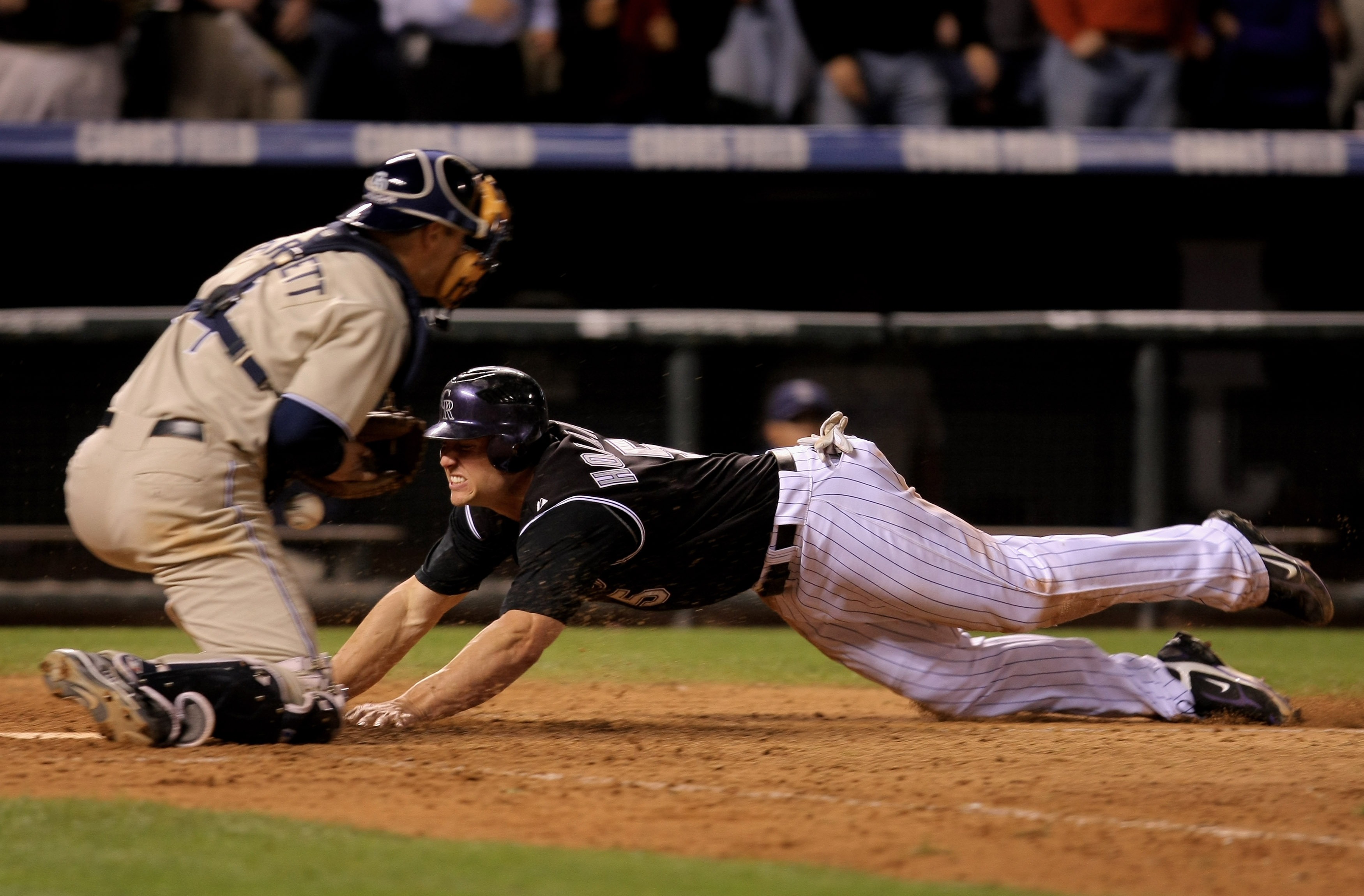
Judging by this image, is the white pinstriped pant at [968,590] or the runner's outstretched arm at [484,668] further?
the white pinstriped pant at [968,590]

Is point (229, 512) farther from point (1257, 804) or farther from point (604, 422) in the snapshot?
point (604, 422)

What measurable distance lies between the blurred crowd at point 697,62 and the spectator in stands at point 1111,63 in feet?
0.03

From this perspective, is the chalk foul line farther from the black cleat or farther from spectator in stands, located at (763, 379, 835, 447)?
spectator in stands, located at (763, 379, 835, 447)

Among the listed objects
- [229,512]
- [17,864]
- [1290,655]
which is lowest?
[1290,655]

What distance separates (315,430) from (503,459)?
0.55 metres

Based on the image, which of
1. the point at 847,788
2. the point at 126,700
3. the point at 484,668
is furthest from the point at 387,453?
the point at 847,788

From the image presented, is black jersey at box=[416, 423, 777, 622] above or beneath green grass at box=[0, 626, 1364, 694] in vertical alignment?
above

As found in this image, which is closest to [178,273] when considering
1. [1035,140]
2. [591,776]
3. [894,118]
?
[894,118]

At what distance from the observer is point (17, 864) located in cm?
263

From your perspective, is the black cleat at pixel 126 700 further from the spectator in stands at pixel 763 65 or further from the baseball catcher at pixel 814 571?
the spectator in stands at pixel 763 65

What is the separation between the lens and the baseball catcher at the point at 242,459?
3.51 m

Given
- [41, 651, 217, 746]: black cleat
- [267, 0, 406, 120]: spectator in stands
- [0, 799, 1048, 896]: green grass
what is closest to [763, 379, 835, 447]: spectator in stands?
[267, 0, 406, 120]: spectator in stands

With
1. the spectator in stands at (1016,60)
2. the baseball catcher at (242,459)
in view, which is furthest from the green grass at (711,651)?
the spectator in stands at (1016,60)

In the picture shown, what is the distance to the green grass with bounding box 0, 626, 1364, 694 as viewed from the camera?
562 centimetres
